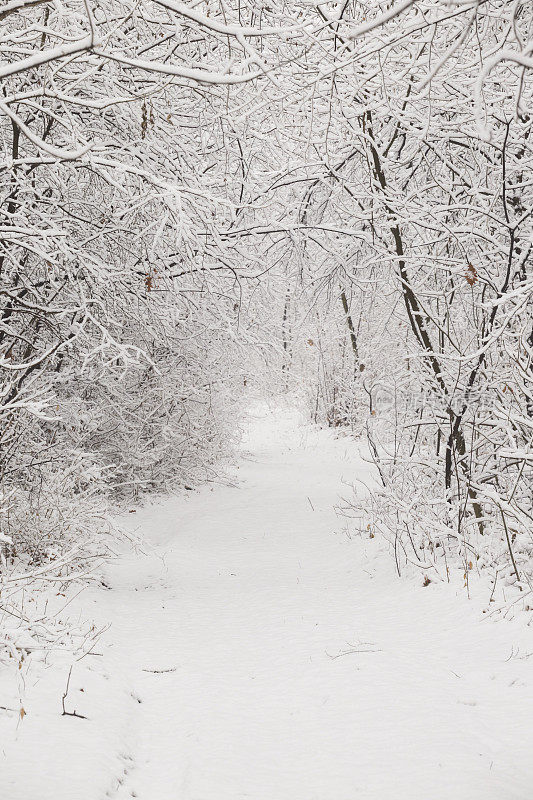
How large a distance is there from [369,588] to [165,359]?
4.81 meters

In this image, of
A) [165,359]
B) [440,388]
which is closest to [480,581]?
[440,388]

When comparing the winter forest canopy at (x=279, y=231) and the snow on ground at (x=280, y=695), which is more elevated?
the winter forest canopy at (x=279, y=231)

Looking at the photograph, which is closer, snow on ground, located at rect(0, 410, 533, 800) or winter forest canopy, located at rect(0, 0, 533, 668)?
snow on ground, located at rect(0, 410, 533, 800)

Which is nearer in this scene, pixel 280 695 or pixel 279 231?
pixel 280 695

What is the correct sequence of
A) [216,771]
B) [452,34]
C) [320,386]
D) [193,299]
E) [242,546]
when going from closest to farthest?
[216,771] < [452,34] < [193,299] < [242,546] < [320,386]

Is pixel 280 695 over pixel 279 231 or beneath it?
beneath

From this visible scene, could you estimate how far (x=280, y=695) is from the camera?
3.93 metres

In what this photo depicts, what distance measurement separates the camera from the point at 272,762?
3168mm

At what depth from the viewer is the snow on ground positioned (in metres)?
2.91

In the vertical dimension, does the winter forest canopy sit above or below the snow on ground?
above

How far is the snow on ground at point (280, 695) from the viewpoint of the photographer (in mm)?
2908

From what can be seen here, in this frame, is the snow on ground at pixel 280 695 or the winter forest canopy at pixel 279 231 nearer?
the snow on ground at pixel 280 695

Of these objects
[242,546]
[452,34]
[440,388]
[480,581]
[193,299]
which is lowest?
[242,546]

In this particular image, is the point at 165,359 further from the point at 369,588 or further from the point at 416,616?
the point at 416,616
